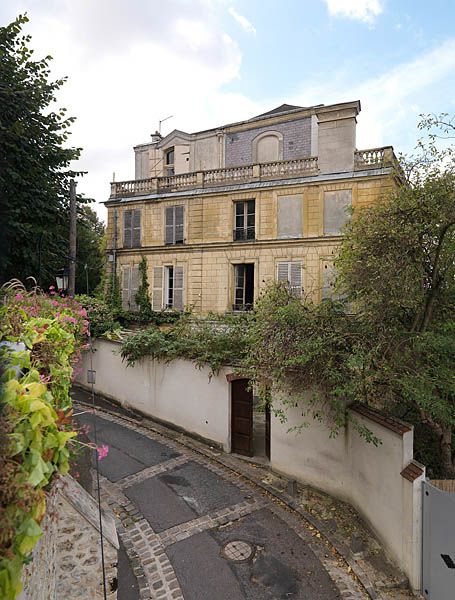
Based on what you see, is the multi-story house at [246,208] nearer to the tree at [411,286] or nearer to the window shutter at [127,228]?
the window shutter at [127,228]

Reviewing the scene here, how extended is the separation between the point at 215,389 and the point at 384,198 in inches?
246

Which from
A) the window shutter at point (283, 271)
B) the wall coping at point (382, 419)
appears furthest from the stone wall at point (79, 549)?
the window shutter at point (283, 271)

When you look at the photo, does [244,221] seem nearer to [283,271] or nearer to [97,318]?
[283,271]

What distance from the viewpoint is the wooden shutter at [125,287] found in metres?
18.6

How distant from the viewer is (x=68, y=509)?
216 inches

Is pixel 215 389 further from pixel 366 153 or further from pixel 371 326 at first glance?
pixel 366 153

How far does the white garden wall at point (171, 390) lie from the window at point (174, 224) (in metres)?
6.20

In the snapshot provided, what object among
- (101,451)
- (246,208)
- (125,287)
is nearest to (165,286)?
(125,287)

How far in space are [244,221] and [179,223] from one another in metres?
3.17

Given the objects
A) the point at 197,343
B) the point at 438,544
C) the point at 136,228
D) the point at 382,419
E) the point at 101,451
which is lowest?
the point at 438,544

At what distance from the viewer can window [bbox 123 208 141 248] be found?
18.7 metres

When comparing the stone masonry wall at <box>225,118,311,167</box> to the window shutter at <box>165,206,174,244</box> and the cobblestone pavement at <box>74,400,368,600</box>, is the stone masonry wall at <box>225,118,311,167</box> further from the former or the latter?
the cobblestone pavement at <box>74,400,368,600</box>

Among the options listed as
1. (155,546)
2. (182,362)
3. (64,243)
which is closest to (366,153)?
(182,362)

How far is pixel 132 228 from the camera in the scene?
61.5 feet
